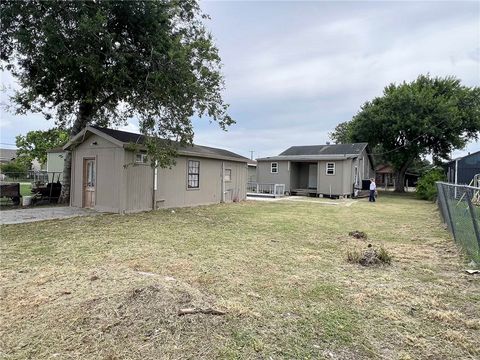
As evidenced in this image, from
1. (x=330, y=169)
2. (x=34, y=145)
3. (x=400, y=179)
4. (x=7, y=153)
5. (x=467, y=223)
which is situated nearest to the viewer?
(x=467, y=223)

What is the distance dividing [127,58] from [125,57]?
343mm

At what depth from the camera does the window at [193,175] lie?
48.5 ft

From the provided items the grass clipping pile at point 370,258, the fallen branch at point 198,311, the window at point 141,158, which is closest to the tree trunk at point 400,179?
the window at point 141,158

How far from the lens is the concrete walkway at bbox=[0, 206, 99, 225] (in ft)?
31.4

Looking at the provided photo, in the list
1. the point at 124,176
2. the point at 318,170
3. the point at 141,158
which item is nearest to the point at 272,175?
the point at 318,170

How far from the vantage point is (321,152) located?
27.1 meters

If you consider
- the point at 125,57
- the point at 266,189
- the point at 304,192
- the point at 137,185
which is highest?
the point at 125,57

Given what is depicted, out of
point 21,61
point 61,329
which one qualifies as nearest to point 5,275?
point 61,329

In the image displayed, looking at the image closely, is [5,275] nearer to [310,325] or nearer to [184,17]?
[310,325]

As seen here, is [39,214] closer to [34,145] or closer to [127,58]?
[127,58]

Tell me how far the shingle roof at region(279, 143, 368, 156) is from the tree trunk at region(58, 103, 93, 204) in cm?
1725

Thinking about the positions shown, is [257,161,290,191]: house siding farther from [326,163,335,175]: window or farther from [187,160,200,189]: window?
[187,160,200,189]: window

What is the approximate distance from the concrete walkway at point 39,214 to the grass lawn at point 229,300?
285cm

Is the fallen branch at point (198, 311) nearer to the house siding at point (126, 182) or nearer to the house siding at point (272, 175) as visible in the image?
the house siding at point (126, 182)
